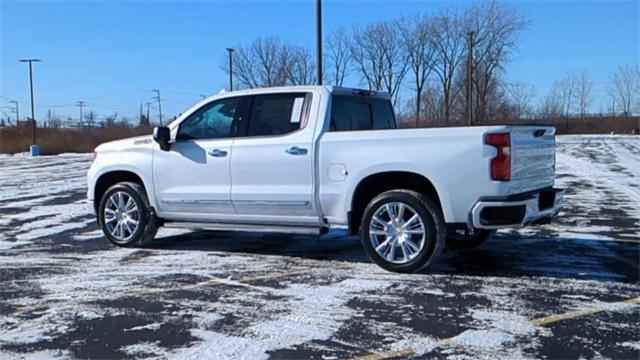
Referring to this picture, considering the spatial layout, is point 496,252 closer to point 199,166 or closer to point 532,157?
point 532,157

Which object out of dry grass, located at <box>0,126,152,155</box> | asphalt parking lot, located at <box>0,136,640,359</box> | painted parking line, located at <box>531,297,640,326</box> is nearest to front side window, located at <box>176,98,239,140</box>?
asphalt parking lot, located at <box>0,136,640,359</box>

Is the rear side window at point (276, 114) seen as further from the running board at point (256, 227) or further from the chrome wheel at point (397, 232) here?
the chrome wheel at point (397, 232)

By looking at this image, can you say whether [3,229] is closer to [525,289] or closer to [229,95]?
[229,95]

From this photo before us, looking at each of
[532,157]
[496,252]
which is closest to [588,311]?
[532,157]

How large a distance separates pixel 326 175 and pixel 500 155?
177 centimetres

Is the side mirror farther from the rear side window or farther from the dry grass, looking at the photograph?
the dry grass

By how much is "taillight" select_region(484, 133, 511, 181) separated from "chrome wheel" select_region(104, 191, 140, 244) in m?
4.32

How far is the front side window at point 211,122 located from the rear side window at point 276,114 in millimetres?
287

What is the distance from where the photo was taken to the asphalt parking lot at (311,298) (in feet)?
13.3

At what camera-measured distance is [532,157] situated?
591 centimetres

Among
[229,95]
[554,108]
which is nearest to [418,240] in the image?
[229,95]

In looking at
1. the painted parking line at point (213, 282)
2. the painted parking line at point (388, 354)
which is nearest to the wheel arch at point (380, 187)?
the painted parking line at point (213, 282)

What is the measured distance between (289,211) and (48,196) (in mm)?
9257

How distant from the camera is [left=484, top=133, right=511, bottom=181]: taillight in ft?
17.9
